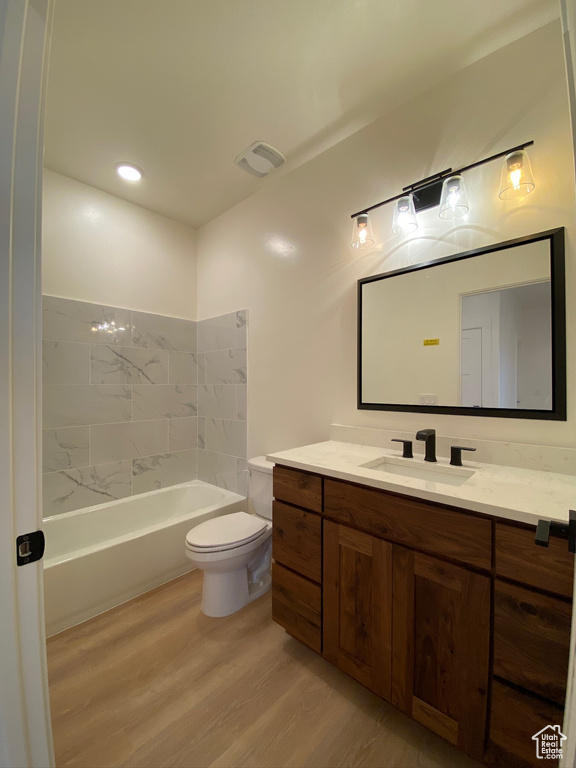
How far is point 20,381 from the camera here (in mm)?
596

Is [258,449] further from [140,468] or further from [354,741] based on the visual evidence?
[354,741]

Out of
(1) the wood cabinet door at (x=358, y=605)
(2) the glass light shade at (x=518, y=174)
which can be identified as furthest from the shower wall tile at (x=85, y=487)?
(2) the glass light shade at (x=518, y=174)

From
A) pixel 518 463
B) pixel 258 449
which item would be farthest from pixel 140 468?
pixel 518 463

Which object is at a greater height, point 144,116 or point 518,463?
point 144,116

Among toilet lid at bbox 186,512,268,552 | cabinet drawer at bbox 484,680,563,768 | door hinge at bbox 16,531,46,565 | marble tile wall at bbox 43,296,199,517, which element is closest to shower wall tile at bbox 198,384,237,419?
marble tile wall at bbox 43,296,199,517

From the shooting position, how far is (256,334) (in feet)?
7.94

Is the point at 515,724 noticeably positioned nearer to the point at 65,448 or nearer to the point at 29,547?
the point at 29,547

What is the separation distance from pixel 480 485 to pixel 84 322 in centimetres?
258

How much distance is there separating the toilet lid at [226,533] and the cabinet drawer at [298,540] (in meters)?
0.31

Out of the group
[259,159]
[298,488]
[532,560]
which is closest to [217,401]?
[298,488]

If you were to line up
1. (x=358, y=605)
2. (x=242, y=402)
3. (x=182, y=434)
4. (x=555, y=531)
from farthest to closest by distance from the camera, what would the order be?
(x=182, y=434) → (x=242, y=402) → (x=358, y=605) → (x=555, y=531)

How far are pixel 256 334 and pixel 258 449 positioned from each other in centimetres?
88

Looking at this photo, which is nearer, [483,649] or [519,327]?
[483,649]

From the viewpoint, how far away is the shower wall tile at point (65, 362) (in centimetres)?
212
